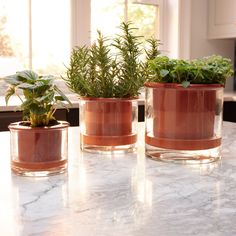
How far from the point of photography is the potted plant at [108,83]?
35.1 inches

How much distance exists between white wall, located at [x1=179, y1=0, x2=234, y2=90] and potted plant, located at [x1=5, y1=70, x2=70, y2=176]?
9.72 feet

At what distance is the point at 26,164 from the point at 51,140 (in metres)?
0.06

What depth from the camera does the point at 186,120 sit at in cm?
81

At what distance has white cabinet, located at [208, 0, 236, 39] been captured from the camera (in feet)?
11.4

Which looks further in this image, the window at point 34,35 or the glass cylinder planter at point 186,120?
the window at point 34,35

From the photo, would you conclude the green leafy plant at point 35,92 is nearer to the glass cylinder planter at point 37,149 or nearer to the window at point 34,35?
the glass cylinder planter at point 37,149

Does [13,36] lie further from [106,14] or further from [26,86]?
[26,86]

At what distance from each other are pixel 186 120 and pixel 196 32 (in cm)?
295

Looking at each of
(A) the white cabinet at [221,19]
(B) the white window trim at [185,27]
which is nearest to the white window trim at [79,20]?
(B) the white window trim at [185,27]

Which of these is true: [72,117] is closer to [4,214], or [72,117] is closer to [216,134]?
[216,134]

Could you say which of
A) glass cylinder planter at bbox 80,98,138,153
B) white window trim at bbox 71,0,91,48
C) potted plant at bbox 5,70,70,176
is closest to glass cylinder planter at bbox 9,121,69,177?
potted plant at bbox 5,70,70,176

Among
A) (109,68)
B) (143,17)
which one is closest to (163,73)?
(109,68)

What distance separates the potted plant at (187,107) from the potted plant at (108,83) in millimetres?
68

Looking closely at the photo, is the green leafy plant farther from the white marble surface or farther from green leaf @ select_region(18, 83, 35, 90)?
the white marble surface
